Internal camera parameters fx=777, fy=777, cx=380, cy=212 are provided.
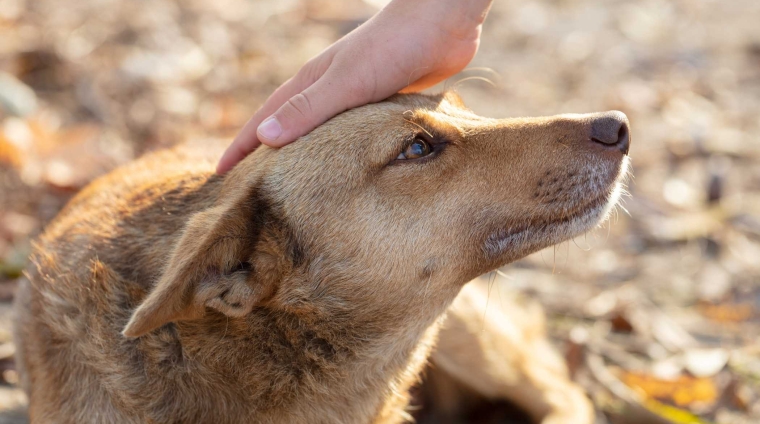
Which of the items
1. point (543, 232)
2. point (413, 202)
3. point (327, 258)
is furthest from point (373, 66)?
point (543, 232)

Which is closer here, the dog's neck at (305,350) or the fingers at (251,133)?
the dog's neck at (305,350)

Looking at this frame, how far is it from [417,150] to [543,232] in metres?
0.62

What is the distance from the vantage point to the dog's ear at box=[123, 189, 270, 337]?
264cm

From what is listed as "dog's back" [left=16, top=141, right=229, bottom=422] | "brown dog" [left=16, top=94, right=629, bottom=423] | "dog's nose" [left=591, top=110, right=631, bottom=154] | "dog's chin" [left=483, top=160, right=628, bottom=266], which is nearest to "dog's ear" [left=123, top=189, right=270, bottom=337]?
"brown dog" [left=16, top=94, right=629, bottom=423]

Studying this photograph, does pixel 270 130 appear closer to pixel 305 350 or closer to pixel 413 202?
pixel 413 202

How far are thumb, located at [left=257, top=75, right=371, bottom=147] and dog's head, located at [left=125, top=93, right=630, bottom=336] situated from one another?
68 millimetres

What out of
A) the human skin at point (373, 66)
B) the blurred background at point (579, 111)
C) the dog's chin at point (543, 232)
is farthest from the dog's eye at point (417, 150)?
the blurred background at point (579, 111)

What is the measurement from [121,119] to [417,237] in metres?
4.42

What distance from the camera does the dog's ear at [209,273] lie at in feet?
8.66

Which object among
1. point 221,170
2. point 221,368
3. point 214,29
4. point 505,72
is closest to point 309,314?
point 221,368

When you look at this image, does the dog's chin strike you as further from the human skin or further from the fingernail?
the fingernail

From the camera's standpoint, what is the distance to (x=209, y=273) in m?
2.88

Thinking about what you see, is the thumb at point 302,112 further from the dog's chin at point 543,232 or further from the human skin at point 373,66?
the dog's chin at point 543,232

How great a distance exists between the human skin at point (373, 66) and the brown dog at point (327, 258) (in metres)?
0.09
